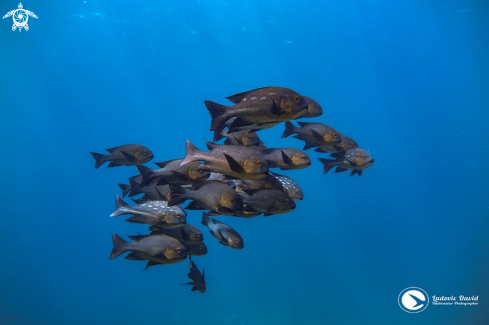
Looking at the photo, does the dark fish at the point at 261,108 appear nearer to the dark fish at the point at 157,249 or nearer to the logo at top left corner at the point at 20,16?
the dark fish at the point at 157,249

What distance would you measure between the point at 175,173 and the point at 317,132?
2.54 meters

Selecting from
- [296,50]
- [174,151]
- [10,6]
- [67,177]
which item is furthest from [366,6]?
[67,177]

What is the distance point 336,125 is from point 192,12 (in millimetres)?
13220

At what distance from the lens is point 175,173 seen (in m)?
3.54

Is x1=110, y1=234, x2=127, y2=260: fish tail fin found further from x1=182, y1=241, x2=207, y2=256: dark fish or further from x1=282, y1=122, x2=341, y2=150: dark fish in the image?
x1=282, y1=122, x2=341, y2=150: dark fish

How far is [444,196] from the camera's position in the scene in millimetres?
18250

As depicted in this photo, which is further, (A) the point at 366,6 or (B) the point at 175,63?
(B) the point at 175,63

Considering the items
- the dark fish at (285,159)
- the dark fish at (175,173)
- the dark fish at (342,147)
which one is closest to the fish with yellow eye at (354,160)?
the dark fish at (342,147)

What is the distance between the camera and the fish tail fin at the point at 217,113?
2932 millimetres

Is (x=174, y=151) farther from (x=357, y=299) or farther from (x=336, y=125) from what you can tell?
(x=357, y=299)

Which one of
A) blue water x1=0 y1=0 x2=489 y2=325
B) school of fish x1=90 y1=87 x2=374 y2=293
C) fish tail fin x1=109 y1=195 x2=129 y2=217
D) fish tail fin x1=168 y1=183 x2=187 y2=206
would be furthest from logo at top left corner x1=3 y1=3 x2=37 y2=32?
fish tail fin x1=168 y1=183 x2=187 y2=206

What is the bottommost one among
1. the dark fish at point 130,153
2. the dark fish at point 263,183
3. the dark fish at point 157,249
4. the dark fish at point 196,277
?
the dark fish at point 196,277

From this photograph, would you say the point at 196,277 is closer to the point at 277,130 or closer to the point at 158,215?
the point at 158,215

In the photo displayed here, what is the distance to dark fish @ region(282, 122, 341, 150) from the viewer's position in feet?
15.4
